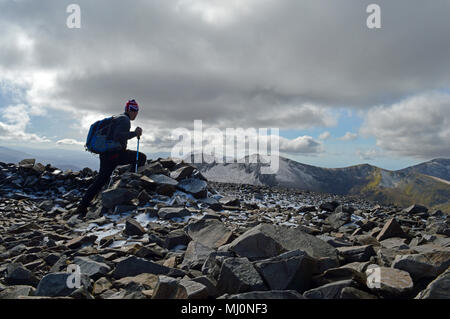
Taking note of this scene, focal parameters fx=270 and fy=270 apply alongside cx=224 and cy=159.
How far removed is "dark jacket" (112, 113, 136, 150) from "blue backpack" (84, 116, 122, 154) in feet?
0.71

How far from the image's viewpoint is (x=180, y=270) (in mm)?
5195

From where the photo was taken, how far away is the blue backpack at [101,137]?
1281cm

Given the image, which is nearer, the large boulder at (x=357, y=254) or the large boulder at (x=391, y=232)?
the large boulder at (x=357, y=254)

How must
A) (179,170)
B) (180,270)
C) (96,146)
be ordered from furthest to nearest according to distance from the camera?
(179,170), (96,146), (180,270)

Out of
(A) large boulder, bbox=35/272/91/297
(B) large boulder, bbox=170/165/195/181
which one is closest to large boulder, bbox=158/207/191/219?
(B) large boulder, bbox=170/165/195/181

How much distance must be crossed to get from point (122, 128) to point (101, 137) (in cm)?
108

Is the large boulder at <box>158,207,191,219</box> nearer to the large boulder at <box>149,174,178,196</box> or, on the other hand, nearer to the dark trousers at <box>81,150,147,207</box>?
the large boulder at <box>149,174,178,196</box>

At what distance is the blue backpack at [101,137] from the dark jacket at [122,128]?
22 cm

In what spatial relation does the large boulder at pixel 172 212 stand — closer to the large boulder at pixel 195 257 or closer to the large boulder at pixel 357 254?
the large boulder at pixel 195 257

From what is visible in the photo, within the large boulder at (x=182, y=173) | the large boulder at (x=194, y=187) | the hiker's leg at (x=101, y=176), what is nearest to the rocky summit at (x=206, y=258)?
the hiker's leg at (x=101, y=176)

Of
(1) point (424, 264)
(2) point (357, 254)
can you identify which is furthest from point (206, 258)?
(1) point (424, 264)
